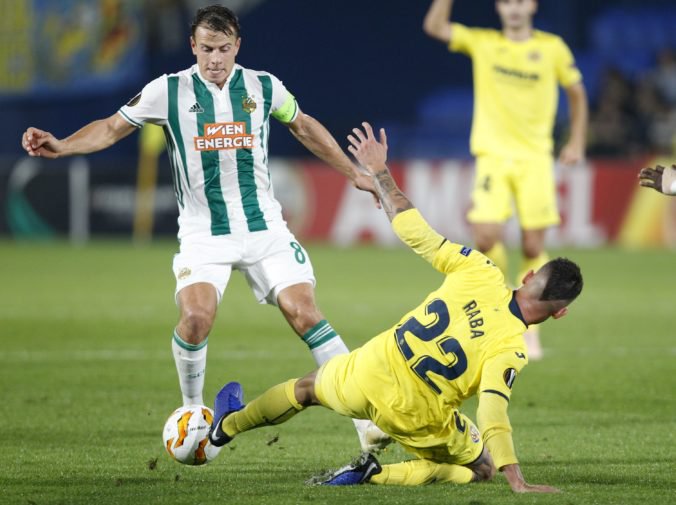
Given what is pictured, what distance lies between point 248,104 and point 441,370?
6.60 ft

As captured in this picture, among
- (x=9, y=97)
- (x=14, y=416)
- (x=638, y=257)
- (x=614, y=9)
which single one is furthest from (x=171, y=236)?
(x=14, y=416)

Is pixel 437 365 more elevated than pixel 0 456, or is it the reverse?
pixel 437 365

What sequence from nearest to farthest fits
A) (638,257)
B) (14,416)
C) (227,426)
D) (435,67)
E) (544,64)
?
(227,426) → (14,416) → (544,64) → (638,257) → (435,67)

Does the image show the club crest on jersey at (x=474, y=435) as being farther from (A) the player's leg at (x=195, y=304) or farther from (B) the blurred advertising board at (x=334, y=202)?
(B) the blurred advertising board at (x=334, y=202)

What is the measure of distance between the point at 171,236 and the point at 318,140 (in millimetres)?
15113

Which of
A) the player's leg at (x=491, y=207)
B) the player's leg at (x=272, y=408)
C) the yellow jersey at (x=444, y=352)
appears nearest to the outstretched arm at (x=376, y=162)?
the yellow jersey at (x=444, y=352)

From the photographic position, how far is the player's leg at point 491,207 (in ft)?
32.1

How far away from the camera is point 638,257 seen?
18.8m

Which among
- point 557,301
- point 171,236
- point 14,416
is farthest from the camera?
point 171,236

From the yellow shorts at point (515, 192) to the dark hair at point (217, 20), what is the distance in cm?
379

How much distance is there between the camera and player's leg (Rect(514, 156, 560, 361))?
32.7 feet

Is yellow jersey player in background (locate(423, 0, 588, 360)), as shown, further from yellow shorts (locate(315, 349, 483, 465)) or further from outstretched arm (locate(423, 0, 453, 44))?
yellow shorts (locate(315, 349, 483, 465))

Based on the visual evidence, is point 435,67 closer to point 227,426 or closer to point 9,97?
point 9,97

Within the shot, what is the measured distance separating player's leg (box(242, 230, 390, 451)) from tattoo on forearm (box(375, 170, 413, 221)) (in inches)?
35.6
